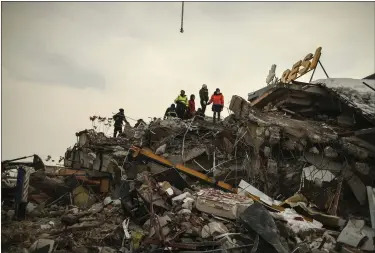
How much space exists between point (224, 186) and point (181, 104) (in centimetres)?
495

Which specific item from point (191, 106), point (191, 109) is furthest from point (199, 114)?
point (191, 106)

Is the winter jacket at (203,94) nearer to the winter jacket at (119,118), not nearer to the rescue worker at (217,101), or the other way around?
the rescue worker at (217,101)

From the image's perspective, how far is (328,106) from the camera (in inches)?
401

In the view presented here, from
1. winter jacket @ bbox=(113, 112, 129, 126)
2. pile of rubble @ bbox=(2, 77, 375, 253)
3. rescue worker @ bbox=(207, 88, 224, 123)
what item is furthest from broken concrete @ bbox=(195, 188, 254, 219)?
winter jacket @ bbox=(113, 112, 129, 126)

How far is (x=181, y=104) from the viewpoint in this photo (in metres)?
12.3

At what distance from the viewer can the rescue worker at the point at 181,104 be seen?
12219 mm

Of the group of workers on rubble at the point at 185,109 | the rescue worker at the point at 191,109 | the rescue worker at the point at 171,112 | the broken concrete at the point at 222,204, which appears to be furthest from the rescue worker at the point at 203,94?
the broken concrete at the point at 222,204

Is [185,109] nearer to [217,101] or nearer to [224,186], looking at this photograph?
[217,101]

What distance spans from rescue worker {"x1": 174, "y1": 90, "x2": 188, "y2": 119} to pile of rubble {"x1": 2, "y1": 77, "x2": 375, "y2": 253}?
0.95m

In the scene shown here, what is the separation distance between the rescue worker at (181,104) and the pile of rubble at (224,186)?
95 centimetres

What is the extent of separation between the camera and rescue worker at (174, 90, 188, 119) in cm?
1222

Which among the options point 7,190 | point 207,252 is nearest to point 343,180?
point 207,252

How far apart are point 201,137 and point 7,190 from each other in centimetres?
602

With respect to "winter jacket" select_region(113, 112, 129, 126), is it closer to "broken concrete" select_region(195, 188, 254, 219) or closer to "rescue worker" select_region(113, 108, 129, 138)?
"rescue worker" select_region(113, 108, 129, 138)
